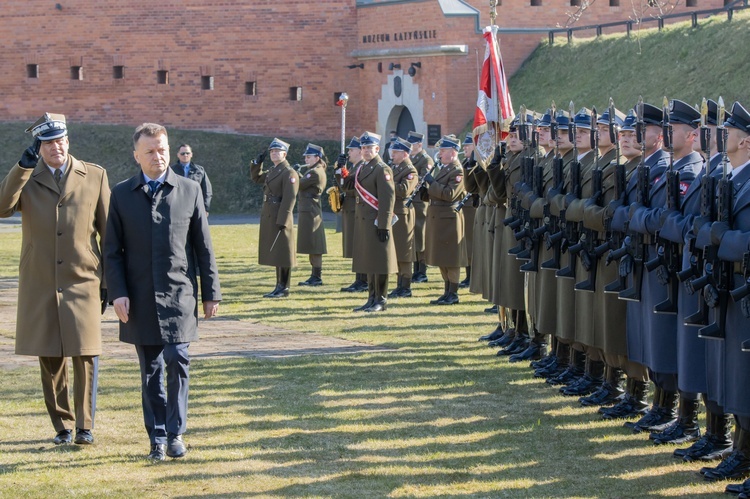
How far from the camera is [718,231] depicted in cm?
645

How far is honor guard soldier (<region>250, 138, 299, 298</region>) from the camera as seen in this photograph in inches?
641

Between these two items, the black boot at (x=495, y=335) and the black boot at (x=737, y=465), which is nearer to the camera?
the black boot at (x=737, y=465)

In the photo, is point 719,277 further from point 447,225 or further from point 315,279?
point 315,279

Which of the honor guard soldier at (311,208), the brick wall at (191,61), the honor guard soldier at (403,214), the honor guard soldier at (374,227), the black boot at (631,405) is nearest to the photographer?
the black boot at (631,405)

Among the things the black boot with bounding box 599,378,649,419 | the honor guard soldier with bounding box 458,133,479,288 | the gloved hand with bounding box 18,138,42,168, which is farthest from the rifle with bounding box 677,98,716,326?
the honor guard soldier with bounding box 458,133,479,288

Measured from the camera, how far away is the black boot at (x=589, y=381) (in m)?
9.39

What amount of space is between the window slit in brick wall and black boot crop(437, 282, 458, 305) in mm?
24064

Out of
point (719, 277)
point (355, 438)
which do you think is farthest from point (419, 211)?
point (719, 277)

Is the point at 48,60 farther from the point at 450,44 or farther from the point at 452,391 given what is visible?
the point at 452,391

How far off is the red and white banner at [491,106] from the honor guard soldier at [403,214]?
304 cm

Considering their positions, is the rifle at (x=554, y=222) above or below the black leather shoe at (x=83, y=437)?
above

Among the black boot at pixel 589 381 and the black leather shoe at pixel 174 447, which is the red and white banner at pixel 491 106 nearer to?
the black boot at pixel 589 381

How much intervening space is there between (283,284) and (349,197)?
6.96 ft

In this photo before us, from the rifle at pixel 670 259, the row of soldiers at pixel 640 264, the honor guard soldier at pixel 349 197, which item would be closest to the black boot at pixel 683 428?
the row of soldiers at pixel 640 264
